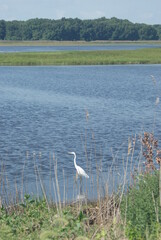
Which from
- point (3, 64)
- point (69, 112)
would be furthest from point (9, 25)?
point (69, 112)

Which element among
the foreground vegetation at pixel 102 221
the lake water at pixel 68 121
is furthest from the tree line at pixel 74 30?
the foreground vegetation at pixel 102 221

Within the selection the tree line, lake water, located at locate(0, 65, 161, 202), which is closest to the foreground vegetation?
lake water, located at locate(0, 65, 161, 202)

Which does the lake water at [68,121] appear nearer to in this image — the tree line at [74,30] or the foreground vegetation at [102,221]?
the foreground vegetation at [102,221]

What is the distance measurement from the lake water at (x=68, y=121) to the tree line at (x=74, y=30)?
406 feet

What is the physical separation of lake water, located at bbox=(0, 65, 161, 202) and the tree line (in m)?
124

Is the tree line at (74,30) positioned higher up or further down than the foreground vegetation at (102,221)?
further down

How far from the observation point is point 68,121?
72.2 ft

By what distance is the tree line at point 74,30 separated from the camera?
168m

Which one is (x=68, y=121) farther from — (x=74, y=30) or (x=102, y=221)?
(x=74, y=30)

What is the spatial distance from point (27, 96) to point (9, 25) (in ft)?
461

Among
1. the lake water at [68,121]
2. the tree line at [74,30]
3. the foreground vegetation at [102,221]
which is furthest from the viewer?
the tree line at [74,30]

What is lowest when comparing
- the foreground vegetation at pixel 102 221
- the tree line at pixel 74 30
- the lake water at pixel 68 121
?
the tree line at pixel 74 30

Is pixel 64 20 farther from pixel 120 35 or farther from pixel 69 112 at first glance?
pixel 69 112

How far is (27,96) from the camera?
104 ft
